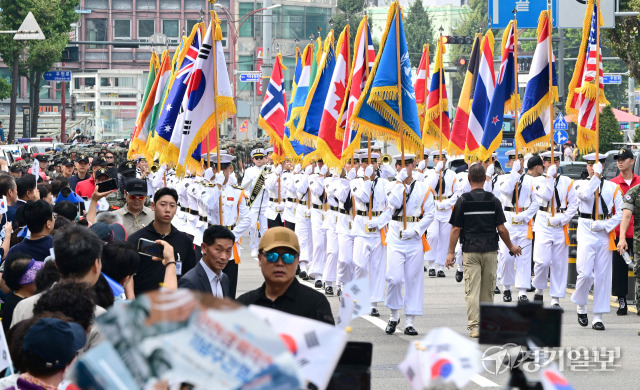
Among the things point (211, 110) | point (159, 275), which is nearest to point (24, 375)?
point (159, 275)

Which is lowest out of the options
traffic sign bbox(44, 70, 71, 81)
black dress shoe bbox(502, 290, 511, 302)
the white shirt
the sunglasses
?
black dress shoe bbox(502, 290, 511, 302)

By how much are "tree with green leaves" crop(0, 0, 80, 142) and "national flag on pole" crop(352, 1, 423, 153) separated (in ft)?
132

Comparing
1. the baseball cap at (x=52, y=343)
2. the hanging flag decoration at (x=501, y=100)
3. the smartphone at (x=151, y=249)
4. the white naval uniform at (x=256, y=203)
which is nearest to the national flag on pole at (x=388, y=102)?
the hanging flag decoration at (x=501, y=100)

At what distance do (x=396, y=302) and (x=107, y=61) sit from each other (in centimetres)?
7937

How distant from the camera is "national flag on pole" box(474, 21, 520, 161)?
17.9 metres

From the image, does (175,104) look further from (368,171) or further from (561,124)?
(561,124)

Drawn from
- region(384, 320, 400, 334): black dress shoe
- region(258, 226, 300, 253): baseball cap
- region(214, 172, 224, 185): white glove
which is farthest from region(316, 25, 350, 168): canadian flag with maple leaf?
region(258, 226, 300, 253): baseball cap

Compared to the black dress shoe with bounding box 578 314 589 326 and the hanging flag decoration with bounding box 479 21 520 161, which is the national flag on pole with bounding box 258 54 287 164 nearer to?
the hanging flag decoration with bounding box 479 21 520 161

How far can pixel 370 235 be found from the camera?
14.5 metres

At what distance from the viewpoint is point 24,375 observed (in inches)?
177

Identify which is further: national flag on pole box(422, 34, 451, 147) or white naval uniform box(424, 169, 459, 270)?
national flag on pole box(422, 34, 451, 147)

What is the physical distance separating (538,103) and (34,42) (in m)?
42.3

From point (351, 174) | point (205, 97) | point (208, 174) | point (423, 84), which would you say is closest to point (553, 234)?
point (351, 174)

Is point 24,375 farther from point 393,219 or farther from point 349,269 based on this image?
point 349,269
